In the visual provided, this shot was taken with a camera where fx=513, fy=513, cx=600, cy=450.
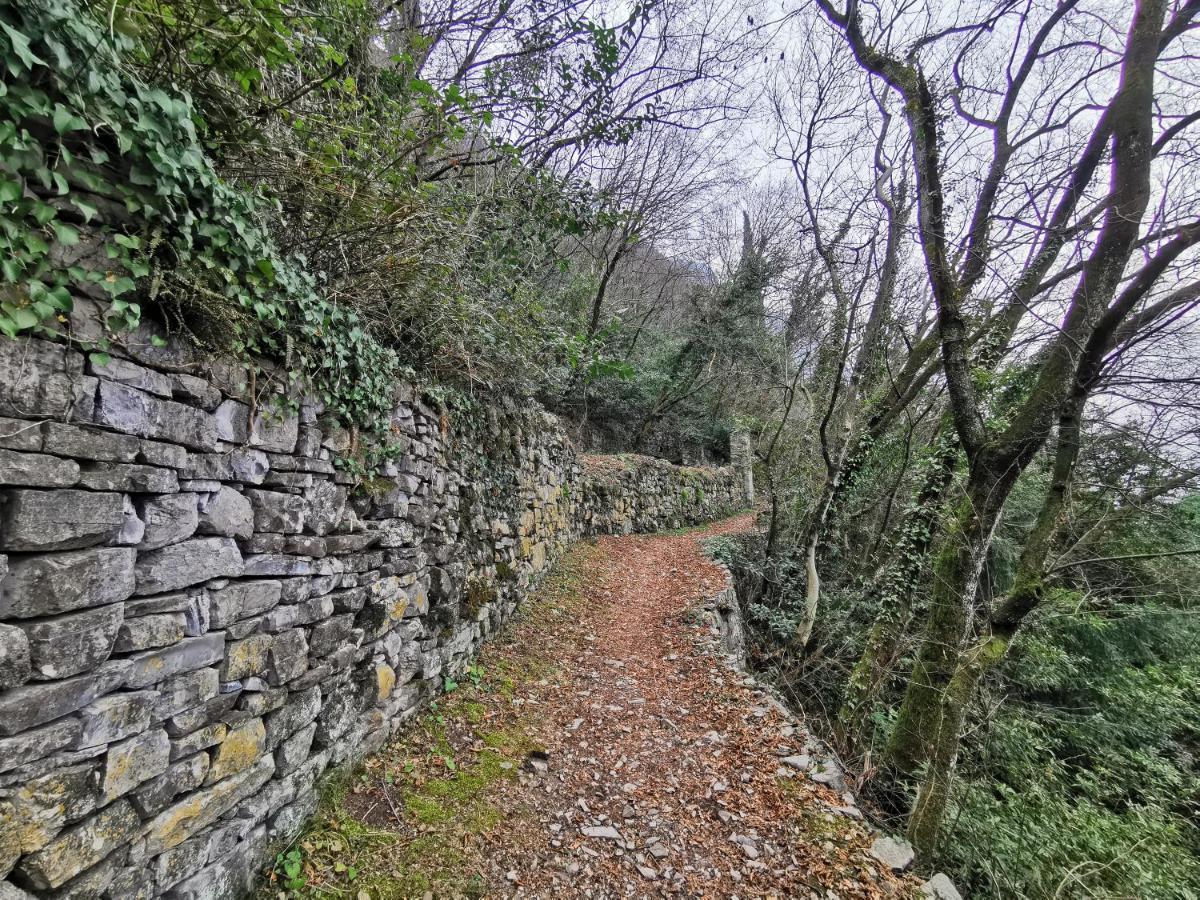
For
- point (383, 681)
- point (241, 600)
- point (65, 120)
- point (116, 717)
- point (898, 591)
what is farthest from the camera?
point (898, 591)

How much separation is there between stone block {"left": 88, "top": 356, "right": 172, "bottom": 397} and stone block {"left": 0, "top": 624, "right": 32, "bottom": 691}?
83 cm

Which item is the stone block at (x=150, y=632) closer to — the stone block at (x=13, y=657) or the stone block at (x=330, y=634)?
the stone block at (x=13, y=657)

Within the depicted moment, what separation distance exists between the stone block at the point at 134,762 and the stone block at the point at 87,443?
105cm

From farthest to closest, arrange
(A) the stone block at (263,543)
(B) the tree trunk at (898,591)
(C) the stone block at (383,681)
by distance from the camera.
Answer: (B) the tree trunk at (898,591) < (C) the stone block at (383,681) < (A) the stone block at (263,543)

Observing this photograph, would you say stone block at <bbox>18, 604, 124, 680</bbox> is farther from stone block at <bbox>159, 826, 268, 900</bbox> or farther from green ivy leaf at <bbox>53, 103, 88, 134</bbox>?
green ivy leaf at <bbox>53, 103, 88, 134</bbox>

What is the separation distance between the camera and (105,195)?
5.71 feet

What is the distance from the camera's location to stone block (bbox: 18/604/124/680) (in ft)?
5.29

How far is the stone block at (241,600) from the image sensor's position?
89.6 inches

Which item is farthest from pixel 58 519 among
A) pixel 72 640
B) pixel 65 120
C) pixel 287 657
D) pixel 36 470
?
pixel 287 657

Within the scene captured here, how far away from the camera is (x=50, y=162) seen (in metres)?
1.60

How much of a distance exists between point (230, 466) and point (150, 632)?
0.74 metres

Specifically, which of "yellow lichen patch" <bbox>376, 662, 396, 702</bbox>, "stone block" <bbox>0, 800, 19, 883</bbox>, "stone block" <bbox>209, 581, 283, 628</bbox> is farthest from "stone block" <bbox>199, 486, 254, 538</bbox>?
"yellow lichen patch" <bbox>376, 662, 396, 702</bbox>

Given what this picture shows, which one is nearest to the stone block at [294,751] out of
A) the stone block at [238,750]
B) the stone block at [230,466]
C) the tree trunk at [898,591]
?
the stone block at [238,750]

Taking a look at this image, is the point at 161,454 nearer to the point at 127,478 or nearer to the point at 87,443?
the point at 127,478
